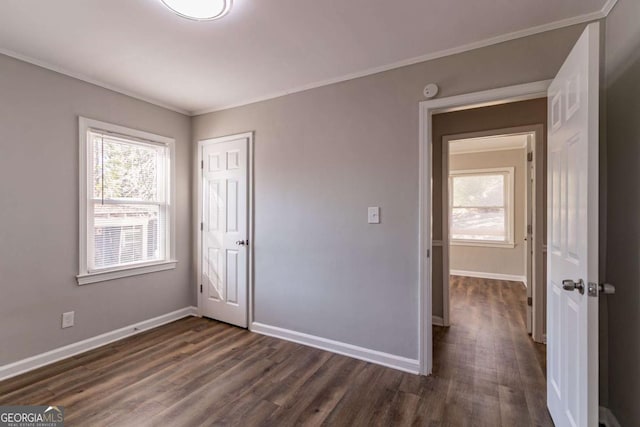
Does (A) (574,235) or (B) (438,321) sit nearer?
(A) (574,235)

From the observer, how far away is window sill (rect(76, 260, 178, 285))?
2720 mm

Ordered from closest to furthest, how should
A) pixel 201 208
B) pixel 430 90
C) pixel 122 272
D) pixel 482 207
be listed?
pixel 430 90 < pixel 122 272 < pixel 201 208 < pixel 482 207

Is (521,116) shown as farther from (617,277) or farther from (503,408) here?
(503,408)

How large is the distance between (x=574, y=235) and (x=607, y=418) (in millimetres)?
1207

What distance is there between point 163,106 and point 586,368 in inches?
157

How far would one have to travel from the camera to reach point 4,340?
2.25 meters

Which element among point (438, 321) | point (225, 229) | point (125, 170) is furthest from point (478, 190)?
point (125, 170)

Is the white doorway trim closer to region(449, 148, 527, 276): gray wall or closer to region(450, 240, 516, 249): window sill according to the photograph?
region(449, 148, 527, 276): gray wall

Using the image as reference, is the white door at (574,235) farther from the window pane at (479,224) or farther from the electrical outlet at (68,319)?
the window pane at (479,224)

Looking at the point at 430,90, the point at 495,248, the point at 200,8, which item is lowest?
the point at 495,248

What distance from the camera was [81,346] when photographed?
105 inches

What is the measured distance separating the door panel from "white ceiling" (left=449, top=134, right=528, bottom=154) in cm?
349

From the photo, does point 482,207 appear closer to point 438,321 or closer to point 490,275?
point 490,275

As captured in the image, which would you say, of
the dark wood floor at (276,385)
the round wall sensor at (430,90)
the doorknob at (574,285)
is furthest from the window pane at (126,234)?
the doorknob at (574,285)
